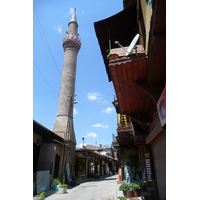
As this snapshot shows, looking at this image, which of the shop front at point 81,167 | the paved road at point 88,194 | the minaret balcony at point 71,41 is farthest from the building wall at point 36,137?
the minaret balcony at point 71,41

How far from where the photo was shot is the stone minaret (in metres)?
19.3

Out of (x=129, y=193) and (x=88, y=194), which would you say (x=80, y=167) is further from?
(x=129, y=193)

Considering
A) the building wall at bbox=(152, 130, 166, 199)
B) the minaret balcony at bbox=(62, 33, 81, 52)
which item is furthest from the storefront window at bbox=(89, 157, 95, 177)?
the building wall at bbox=(152, 130, 166, 199)

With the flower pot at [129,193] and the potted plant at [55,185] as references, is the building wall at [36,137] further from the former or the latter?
the flower pot at [129,193]

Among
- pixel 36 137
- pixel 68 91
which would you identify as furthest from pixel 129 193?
pixel 68 91

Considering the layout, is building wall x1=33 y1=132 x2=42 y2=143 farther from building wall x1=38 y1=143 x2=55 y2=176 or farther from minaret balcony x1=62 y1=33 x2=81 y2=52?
minaret balcony x1=62 y1=33 x2=81 y2=52

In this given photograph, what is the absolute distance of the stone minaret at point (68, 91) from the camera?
63.5 feet

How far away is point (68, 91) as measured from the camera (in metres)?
21.6

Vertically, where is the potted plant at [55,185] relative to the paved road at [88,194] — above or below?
below

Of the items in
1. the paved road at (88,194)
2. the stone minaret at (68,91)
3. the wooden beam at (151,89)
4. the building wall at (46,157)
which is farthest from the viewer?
the stone minaret at (68,91)

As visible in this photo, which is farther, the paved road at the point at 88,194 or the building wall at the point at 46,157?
the building wall at the point at 46,157

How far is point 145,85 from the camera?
14.9 ft
